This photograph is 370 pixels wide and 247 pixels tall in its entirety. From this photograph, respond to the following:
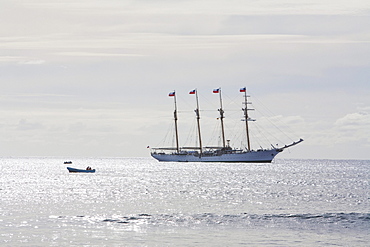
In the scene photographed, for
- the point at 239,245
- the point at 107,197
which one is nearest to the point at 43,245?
the point at 239,245

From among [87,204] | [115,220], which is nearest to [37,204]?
[87,204]

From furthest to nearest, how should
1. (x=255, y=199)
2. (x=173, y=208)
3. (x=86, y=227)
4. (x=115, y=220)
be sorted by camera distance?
1. (x=255, y=199)
2. (x=173, y=208)
3. (x=115, y=220)
4. (x=86, y=227)

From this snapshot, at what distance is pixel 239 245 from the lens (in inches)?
1934

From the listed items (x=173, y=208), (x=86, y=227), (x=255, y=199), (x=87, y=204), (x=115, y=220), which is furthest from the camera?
(x=255, y=199)

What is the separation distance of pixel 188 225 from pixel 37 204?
28490 mm

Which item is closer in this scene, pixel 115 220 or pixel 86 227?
pixel 86 227

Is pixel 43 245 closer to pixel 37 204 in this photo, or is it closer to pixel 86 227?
pixel 86 227

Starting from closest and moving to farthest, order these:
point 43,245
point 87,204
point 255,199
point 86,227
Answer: point 43,245 < point 86,227 < point 87,204 < point 255,199

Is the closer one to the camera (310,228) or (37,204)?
(310,228)

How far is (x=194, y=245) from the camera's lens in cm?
4872

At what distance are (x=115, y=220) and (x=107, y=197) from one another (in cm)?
2932

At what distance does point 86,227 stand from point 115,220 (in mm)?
5676

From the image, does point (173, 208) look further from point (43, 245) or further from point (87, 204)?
point (43, 245)

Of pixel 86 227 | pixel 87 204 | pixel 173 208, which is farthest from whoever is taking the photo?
pixel 87 204
